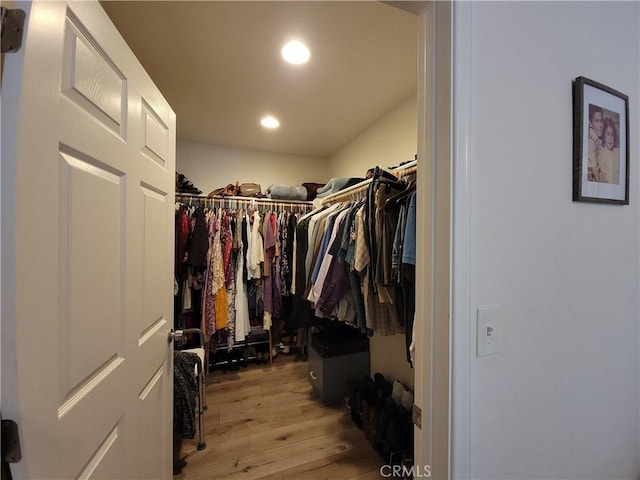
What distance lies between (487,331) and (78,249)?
98 cm

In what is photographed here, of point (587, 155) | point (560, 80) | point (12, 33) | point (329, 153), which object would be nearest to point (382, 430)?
point (587, 155)

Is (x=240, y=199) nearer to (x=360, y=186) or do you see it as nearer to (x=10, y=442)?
(x=360, y=186)

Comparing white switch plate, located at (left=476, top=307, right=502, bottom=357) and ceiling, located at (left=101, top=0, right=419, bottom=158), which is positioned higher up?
ceiling, located at (left=101, top=0, right=419, bottom=158)

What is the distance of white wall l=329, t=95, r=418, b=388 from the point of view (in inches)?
72.2

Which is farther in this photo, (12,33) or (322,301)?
(322,301)

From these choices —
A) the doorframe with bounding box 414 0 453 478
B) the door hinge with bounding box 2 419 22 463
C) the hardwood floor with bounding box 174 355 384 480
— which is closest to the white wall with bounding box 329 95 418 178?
the doorframe with bounding box 414 0 453 478

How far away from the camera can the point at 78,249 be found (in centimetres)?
56

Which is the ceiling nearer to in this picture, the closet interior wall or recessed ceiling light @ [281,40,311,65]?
recessed ceiling light @ [281,40,311,65]

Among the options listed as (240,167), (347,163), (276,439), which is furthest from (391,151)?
(276,439)

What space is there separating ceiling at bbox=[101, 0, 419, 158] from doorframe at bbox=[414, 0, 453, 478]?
14 centimetres

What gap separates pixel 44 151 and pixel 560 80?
1279 millimetres

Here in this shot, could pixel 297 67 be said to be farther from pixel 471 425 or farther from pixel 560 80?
pixel 471 425

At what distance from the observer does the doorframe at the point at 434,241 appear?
0.58m

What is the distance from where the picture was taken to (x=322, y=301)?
1.44 metres
